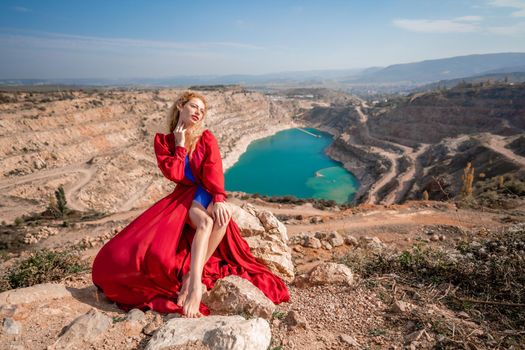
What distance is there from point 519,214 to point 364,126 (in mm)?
58605

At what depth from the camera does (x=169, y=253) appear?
3.74 m

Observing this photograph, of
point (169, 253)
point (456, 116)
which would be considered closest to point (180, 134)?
point (169, 253)

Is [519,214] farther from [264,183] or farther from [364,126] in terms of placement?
[364,126]

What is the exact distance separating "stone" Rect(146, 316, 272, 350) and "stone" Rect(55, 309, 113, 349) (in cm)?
54

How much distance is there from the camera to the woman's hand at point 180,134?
412 centimetres

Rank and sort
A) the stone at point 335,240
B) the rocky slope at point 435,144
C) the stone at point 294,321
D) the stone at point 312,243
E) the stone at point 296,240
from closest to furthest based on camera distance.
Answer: the stone at point 294,321 < the stone at point 312,243 < the stone at point 296,240 < the stone at point 335,240 < the rocky slope at point 435,144

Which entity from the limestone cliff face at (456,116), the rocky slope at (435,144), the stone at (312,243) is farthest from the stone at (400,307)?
the limestone cliff face at (456,116)

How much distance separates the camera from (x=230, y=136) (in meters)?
70.3

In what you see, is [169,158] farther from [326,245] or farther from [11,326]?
[326,245]

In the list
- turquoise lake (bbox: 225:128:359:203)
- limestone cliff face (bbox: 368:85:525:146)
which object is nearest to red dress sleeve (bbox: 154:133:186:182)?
turquoise lake (bbox: 225:128:359:203)

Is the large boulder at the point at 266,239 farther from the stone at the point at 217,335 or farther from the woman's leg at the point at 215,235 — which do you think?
the stone at the point at 217,335

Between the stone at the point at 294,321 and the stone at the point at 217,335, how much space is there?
0.60m

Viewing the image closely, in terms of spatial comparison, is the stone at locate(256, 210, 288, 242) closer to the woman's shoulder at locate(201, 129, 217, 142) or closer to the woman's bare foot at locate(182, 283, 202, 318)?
the woman's shoulder at locate(201, 129, 217, 142)

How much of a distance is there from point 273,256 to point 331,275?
4.26ft
